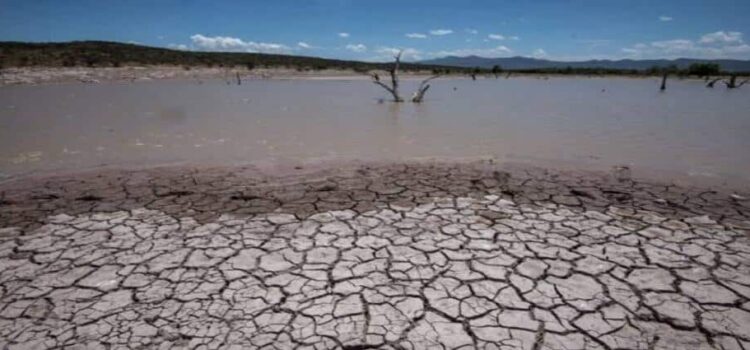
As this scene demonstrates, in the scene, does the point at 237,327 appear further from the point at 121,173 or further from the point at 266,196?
the point at 121,173

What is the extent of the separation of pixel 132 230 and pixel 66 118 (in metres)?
9.90

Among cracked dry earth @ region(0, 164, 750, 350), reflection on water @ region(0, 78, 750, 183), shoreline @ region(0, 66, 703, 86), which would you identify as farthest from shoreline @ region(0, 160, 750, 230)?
shoreline @ region(0, 66, 703, 86)

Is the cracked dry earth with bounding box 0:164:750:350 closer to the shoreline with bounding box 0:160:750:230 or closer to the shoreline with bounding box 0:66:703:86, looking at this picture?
the shoreline with bounding box 0:160:750:230

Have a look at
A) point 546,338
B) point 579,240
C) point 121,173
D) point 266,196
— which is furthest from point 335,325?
point 121,173

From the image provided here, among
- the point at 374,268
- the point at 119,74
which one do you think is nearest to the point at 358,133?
the point at 374,268

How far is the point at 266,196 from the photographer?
5.29m

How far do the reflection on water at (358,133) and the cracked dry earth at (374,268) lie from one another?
2288 millimetres

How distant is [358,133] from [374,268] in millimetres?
7037

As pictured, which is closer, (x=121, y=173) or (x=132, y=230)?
(x=132, y=230)

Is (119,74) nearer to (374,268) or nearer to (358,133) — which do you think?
(358,133)

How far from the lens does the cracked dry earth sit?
266 centimetres

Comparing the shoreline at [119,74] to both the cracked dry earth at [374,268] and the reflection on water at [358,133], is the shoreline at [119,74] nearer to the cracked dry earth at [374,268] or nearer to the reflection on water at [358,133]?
the reflection on water at [358,133]

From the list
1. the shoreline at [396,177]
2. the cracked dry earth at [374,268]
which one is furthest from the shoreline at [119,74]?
the cracked dry earth at [374,268]

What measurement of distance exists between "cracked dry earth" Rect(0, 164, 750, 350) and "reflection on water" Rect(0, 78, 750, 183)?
2.29 metres
